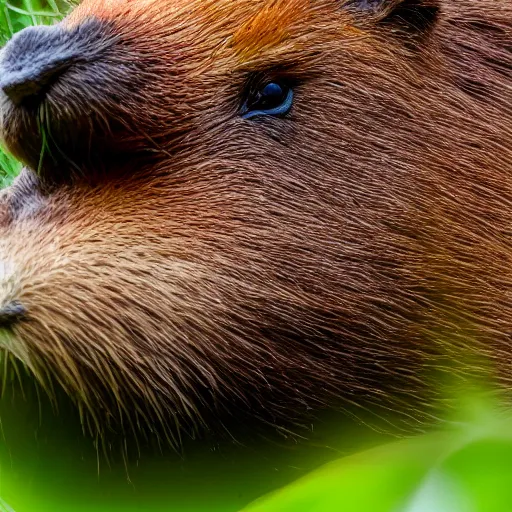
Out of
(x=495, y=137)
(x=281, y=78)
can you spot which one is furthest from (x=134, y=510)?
(x=495, y=137)

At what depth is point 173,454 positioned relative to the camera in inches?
45.8

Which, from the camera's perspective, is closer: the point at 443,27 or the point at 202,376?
the point at 202,376

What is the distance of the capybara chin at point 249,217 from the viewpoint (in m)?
1.10

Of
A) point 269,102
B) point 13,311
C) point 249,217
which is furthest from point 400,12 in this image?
point 13,311

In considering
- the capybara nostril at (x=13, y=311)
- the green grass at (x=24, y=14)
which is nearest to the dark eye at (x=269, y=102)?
the capybara nostril at (x=13, y=311)

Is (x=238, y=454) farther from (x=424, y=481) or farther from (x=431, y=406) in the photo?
(x=424, y=481)

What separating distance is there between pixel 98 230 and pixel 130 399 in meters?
0.24

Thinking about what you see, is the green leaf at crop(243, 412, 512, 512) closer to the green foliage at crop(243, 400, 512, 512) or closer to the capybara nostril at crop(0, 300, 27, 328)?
the green foliage at crop(243, 400, 512, 512)

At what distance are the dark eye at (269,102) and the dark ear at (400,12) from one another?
16 centimetres

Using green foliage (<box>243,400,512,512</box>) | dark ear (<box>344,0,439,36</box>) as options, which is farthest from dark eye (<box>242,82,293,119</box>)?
green foliage (<box>243,400,512,512</box>)

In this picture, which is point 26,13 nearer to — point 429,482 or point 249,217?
point 249,217

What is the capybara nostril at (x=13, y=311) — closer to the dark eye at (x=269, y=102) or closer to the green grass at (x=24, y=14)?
the dark eye at (x=269, y=102)

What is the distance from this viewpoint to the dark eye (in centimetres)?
117

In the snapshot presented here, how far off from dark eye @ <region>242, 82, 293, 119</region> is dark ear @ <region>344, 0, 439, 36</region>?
6.5 inches
